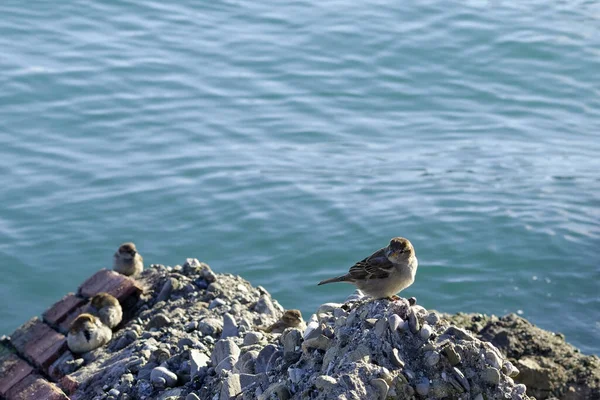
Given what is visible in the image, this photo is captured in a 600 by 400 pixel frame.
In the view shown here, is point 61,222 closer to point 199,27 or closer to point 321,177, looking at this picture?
point 321,177

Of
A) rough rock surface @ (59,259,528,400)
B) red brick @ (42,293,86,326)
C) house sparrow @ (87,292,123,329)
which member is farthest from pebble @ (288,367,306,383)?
red brick @ (42,293,86,326)

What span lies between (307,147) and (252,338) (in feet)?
28.3

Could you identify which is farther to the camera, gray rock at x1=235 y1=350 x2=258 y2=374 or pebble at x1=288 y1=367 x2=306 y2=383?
gray rock at x1=235 y1=350 x2=258 y2=374

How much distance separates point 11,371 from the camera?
8203 millimetres

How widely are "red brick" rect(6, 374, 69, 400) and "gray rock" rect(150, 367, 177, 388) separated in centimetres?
80

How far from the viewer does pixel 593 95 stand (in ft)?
60.8

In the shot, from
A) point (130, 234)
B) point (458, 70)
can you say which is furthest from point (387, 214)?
point (458, 70)

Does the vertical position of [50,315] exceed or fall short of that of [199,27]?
it falls short

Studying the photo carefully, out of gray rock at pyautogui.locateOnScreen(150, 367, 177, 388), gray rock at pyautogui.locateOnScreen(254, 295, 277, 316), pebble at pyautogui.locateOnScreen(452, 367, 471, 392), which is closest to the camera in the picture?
pebble at pyautogui.locateOnScreen(452, 367, 471, 392)

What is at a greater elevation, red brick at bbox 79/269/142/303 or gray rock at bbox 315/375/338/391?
gray rock at bbox 315/375/338/391

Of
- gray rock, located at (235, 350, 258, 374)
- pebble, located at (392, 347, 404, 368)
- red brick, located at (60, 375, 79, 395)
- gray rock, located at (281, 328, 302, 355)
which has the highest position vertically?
pebble, located at (392, 347, 404, 368)

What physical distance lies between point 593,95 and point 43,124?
34.0ft

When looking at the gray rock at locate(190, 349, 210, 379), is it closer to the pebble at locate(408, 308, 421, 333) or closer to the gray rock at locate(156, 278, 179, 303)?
the gray rock at locate(156, 278, 179, 303)

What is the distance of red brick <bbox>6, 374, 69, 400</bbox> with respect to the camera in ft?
24.5
